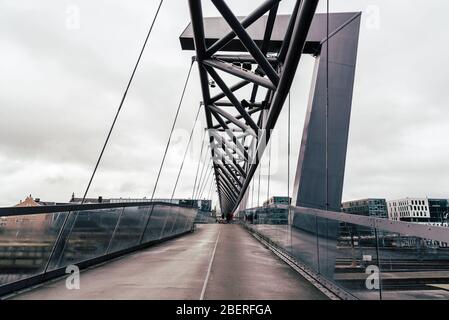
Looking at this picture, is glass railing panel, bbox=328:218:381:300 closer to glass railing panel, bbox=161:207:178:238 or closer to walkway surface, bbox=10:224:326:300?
walkway surface, bbox=10:224:326:300

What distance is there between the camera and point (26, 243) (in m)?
5.34

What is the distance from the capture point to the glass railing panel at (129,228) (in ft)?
30.6

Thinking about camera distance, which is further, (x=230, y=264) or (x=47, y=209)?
(x=230, y=264)

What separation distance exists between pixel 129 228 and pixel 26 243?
5.07 meters

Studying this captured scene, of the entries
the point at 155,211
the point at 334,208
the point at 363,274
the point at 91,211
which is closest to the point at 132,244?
the point at 155,211

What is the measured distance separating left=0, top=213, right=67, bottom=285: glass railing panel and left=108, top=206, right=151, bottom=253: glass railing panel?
9.81ft

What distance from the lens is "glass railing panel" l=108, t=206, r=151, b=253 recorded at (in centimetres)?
931

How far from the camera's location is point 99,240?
8094 millimetres

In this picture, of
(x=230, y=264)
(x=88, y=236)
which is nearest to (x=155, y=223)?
(x=88, y=236)

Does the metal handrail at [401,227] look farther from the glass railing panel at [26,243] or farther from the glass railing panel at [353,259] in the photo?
the glass railing panel at [26,243]

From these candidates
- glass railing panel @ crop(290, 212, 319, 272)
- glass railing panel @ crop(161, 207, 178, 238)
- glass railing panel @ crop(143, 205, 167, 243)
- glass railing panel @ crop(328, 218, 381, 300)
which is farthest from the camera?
glass railing panel @ crop(161, 207, 178, 238)

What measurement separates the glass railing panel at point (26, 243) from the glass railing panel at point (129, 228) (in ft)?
9.81

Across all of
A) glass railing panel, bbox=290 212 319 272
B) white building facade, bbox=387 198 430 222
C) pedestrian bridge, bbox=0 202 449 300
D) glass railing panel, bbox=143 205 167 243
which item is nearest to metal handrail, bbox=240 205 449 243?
pedestrian bridge, bbox=0 202 449 300

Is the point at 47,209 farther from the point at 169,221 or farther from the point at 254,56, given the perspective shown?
the point at 169,221
